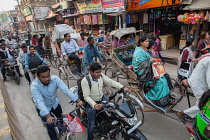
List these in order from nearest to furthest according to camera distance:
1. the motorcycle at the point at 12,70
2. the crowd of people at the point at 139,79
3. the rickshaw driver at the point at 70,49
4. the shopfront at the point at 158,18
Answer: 1. the crowd of people at the point at 139,79
2. the rickshaw driver at the point at 70,49
3. the motorcycle at the point at 12,70
4. the shopfront at the point at 158,18

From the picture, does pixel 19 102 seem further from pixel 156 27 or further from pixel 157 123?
pixel 156 27

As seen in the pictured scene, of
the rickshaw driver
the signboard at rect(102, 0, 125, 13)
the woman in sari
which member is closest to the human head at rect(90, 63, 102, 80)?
the woman in sari

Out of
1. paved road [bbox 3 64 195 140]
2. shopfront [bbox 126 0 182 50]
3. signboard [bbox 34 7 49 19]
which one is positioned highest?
signboard [bbox 34 7 49 19]

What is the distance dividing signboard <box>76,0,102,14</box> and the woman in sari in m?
10.5

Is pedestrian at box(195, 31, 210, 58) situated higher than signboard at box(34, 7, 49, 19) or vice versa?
signboard at box(34, 7, 49, 19)

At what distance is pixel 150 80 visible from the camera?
10.2ft

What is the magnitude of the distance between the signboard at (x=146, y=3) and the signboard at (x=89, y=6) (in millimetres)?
4099

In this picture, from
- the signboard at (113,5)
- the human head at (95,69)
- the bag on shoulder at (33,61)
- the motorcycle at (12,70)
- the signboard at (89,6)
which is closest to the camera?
the human head at (95,69)

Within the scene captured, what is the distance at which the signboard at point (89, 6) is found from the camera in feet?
40.9

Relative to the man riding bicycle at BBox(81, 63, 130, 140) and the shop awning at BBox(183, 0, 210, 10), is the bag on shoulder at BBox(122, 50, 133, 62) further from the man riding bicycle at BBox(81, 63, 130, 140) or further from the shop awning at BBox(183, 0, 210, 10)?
the shop awning at BBox(183, 0, 210, 10)

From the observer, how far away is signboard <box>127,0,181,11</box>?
7041mm

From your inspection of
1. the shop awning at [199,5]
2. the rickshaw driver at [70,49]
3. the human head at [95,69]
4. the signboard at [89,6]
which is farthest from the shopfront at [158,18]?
the human head at [95,69]

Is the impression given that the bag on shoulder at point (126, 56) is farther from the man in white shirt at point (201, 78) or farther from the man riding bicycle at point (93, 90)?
the man in white shirt at point (201, 78)

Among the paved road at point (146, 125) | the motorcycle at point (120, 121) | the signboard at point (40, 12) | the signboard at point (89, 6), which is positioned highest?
the signboard at point (40, 12)
